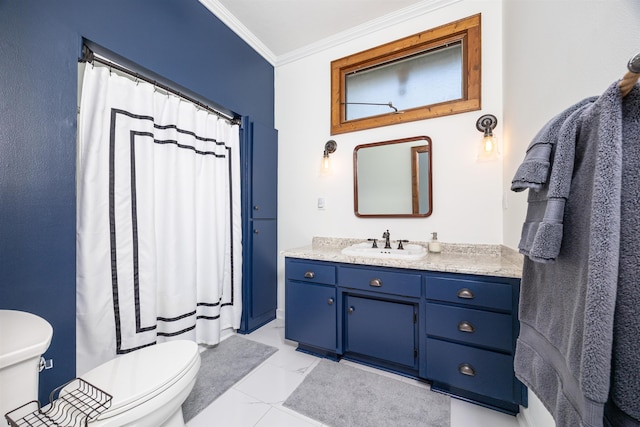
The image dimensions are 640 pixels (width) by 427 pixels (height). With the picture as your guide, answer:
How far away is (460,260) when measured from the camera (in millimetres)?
1649

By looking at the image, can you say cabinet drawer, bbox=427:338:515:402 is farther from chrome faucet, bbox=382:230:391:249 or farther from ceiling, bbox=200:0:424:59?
ceiling, bbox=200:0:424:59

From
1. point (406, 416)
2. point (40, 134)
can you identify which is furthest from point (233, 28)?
point (406, 416)

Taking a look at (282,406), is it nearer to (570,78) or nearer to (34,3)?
(570,78)

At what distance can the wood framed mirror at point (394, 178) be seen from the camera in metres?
2.03

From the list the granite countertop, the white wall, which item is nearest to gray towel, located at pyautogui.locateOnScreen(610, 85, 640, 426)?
the white wall

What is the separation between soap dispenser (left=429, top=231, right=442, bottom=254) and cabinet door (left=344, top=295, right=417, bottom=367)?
0.52 metres

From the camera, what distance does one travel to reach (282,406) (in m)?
1.43

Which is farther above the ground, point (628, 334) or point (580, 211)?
point (580, 211)

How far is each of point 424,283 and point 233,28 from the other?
8.61 ft

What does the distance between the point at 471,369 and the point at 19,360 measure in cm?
196

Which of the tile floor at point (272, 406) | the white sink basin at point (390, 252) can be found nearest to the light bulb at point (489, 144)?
the white sink basin at point (390, 252)

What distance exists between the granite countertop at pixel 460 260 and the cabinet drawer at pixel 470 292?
6 centimetres

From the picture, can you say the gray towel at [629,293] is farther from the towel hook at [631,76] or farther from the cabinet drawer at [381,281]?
the cabinet drawer at [381,281]

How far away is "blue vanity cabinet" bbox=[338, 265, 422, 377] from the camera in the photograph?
5.24 feet
